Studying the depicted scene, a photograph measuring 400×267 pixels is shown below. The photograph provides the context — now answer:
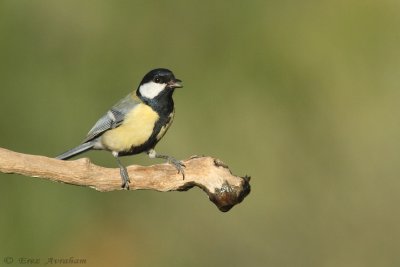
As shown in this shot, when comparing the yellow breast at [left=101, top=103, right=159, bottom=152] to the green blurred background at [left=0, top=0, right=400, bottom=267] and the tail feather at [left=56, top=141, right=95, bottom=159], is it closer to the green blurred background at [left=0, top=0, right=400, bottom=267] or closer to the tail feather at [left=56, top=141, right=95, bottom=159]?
the tail feather at [left=56, top=141, right=95, bottom=159]

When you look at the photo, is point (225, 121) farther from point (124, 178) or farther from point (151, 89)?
point (124, 178)

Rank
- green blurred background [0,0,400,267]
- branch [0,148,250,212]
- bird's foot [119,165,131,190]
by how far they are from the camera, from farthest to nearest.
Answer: green blurred background [0,0,400,267]
bird's foot [119,165,131,190]
branch [0,148,250,212]

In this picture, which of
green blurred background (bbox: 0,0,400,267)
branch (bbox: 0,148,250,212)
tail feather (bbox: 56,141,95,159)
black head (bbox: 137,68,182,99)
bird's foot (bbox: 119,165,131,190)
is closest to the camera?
branch (bbox: 0,148,250,212)

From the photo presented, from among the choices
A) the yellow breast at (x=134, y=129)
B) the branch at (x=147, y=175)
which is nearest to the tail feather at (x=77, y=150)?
the yellow breast at (x=134, y=129)

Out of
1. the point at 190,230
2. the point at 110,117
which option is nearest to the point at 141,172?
the point at 110,117

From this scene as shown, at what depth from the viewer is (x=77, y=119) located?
5.69m

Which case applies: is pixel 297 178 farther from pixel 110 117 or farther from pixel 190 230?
pixel 110 117

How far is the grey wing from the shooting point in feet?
13.0

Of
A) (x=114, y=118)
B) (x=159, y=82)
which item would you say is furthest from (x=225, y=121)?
(x=159, y=82)

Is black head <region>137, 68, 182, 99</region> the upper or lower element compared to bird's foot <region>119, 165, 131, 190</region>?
upper

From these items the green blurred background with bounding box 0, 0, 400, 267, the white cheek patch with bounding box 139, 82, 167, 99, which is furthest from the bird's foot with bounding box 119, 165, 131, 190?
the green blurred background with bounding box 0, 0, 400, 267

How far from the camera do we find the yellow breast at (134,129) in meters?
3.88

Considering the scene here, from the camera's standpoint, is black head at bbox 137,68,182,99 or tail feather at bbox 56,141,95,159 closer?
black head at bbox 137,68,182,99

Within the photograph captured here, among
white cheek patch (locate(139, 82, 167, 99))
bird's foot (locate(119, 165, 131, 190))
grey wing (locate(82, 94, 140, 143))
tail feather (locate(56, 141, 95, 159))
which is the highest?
white cheek patch (locate(139, 82, 167, 99))
